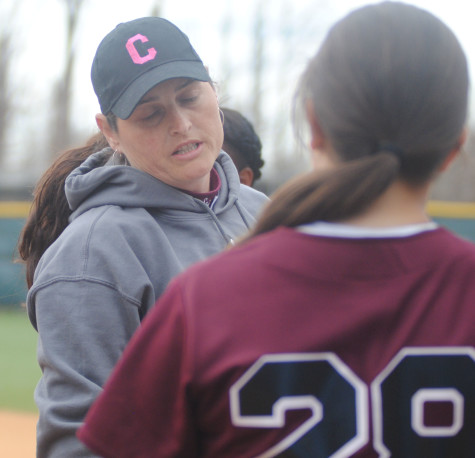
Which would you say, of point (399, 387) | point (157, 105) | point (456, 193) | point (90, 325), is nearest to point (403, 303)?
point (399, 387)

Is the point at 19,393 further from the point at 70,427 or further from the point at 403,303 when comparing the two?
the point at 403,303

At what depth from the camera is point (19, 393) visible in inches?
282

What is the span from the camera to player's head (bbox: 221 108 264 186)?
3.87 meters

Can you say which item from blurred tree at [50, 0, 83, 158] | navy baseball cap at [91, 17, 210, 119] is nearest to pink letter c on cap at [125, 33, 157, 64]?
navy baseball cap at [91, 17, 210, 119]

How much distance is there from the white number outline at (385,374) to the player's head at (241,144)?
9.02ft

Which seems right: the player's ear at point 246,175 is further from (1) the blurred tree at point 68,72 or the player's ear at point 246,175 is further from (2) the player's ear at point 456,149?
(1) the blurred tree at point 68,72

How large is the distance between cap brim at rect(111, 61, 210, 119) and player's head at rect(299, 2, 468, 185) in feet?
2.87

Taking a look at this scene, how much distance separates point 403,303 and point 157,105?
1138 mm

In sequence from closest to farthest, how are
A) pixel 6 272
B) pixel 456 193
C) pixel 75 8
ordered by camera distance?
pixel 6 272 → pixel 456 193 → pixel 75 8

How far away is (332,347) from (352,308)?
70 mm

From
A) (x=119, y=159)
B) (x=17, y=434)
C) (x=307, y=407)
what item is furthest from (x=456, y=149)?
(x=17, y=434)

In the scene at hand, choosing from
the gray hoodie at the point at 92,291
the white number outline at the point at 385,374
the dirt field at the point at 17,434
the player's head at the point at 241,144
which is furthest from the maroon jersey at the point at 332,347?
the dirt field at the point at 17,434

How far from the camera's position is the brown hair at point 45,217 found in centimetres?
229

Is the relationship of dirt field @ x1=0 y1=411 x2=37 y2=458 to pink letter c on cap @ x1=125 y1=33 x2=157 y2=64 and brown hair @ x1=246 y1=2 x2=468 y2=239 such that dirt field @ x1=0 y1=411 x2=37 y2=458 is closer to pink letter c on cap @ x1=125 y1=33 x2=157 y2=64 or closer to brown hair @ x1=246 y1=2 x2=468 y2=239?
pink letter c on cap @ x1=125 y1=33 x2=157 y2=64
